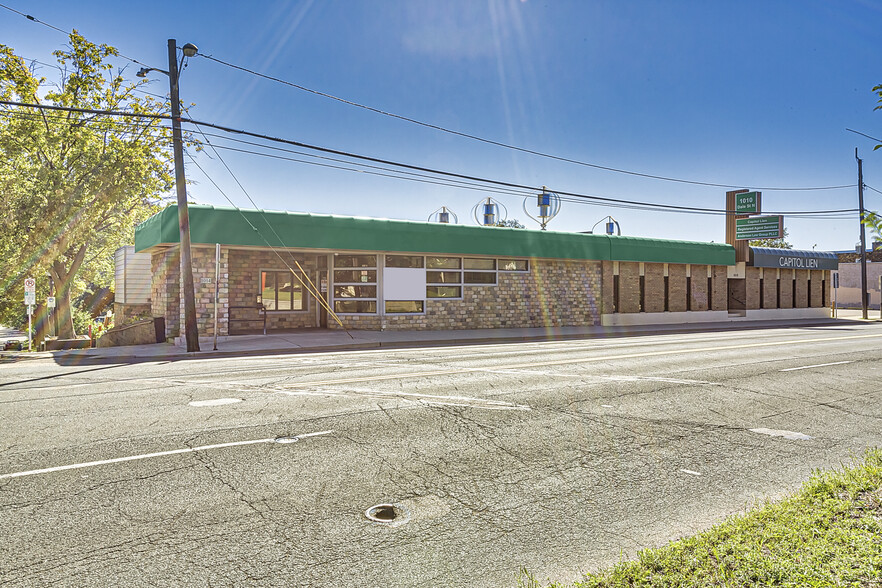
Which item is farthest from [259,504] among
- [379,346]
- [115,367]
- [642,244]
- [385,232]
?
[642,244]

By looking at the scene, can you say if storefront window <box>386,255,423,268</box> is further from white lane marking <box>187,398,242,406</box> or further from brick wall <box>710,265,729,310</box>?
brick wall <box>710,265,729,310</box>

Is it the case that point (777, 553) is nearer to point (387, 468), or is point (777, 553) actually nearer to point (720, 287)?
point (387, 468)

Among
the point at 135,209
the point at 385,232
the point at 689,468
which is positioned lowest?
the point at 689,468

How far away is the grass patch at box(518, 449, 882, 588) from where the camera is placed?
3.16 meters

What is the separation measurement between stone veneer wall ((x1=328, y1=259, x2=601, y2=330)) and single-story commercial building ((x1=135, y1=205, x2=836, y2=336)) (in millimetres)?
48

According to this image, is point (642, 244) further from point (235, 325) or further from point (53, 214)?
point (53, 214)

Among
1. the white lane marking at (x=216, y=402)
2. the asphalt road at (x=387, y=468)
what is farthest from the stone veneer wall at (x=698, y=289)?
the white lane marking at (x=216, y=402)

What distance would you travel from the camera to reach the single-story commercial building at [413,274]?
18.6 m

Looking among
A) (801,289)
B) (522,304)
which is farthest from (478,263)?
(801,289)

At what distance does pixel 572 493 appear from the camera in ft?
15.7

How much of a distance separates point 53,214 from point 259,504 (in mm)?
23781

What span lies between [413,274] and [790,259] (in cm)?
2652

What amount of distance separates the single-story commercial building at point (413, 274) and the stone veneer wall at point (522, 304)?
1.9 inches

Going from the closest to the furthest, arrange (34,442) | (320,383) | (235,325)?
(34,442)
(320,383)
(235,325)
